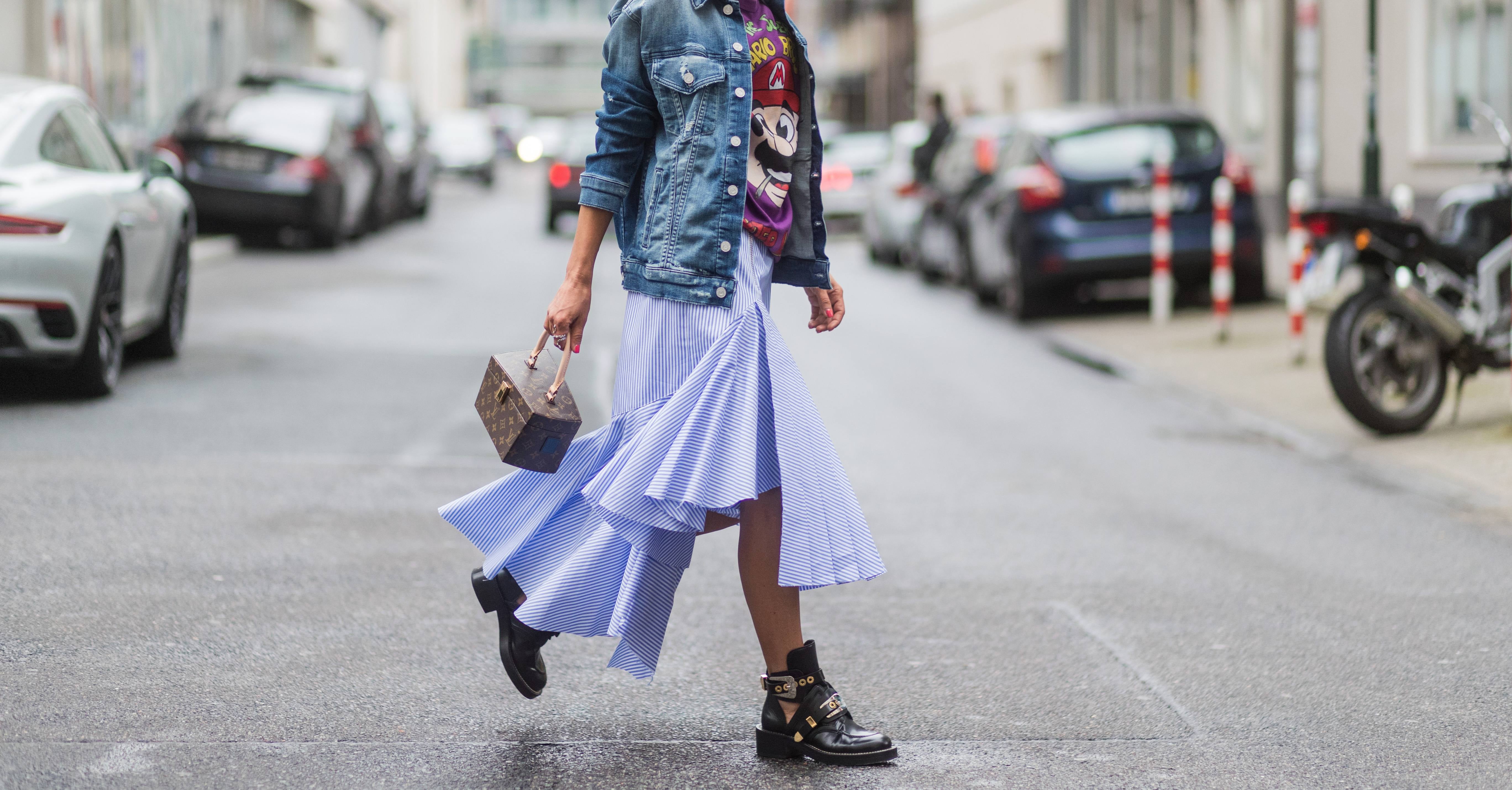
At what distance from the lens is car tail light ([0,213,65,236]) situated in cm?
786

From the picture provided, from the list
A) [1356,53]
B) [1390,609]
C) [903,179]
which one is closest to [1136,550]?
[1390,609]

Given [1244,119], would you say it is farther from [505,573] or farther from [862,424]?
[505,573]

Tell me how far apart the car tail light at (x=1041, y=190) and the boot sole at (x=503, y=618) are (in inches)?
418

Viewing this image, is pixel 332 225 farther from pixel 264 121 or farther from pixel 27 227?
pixel 27 227

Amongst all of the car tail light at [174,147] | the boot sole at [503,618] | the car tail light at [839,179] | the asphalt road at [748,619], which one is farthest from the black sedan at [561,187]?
the boot sole at [503,618]

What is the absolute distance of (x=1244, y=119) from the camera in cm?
2300

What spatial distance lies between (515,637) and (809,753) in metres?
0.67

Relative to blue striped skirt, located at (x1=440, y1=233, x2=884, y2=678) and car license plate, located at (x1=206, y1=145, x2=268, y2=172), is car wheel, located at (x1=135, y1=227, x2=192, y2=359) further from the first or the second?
car license plate, located at (x1=206, y1=145, x2=268, y2=172)

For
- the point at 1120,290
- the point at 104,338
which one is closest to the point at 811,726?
the point at 104,338

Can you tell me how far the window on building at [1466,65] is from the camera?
50.9ft

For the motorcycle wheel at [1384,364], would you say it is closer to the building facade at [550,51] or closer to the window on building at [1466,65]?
the window on building at [1466,65]

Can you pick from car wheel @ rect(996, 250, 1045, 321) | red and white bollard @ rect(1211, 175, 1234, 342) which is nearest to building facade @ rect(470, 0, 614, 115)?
car wheel @ rect(996, 250, 1045, 321)

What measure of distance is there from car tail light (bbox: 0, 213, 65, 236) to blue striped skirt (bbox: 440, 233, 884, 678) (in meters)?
4.76

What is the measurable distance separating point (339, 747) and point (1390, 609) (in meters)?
3.06
